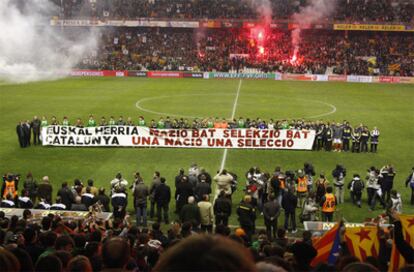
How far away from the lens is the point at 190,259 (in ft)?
6.15

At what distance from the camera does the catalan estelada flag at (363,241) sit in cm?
846

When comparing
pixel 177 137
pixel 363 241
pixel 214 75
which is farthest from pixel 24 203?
pixel 214 75

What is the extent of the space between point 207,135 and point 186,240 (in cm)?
2081

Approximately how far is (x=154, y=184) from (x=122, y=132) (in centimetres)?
865

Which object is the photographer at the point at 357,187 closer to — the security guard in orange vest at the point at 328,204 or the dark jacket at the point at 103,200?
the security guard in orange vest at the point at 328,204

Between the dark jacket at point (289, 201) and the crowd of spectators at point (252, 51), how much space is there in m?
42.1

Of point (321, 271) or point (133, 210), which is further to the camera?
point (133, 210)

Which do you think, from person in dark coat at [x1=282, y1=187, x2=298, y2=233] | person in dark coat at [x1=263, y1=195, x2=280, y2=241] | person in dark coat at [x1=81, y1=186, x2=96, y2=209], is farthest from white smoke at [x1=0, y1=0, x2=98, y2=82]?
person in dark coat at [x1=263, y1=195, x2=280, y2=241]

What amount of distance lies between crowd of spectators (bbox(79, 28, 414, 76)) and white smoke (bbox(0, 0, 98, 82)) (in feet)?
7.32

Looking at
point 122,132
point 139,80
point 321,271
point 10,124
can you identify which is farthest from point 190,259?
point 139,80

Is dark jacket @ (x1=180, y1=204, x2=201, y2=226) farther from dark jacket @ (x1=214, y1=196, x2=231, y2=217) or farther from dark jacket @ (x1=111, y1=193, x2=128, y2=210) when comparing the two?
dark jacket @ (x1=111, y1=193, x2=128, y2=210)

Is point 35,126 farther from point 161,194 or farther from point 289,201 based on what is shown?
point 289,201

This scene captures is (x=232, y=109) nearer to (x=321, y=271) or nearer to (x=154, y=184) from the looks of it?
(x=154, y=184)

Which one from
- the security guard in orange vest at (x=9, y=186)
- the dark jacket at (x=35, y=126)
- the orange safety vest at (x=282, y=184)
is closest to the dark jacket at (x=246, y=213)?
the orange safety vest at (x=282, y=184)
